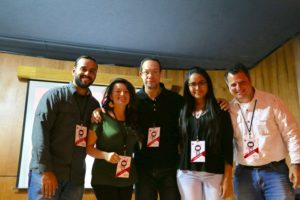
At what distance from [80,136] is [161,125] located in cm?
56

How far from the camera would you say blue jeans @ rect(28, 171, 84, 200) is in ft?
5.22

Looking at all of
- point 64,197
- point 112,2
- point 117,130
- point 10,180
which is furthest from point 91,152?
point 10,180

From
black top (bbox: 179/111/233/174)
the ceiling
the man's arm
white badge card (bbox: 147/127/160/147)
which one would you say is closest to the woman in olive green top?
white badge card (bbox: 147/127/160/147)

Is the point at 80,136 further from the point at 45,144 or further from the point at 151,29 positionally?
the point at 151,29

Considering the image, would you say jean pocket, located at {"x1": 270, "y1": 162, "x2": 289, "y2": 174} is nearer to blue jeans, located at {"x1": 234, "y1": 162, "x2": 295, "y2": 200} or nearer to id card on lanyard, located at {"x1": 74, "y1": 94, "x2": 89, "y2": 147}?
blue jeans, located at {"x1": 234, "y1": 162, "x2": 295, "y2": 200}

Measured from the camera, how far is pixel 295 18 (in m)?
2.61

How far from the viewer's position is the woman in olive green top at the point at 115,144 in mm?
1636

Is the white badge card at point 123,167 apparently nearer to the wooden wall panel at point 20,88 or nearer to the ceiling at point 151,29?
the ceiling at point 151,29

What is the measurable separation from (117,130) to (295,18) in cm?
210

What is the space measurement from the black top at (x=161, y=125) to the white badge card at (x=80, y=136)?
14.9 inches

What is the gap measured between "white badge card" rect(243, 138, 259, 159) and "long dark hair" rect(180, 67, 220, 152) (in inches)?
7.5

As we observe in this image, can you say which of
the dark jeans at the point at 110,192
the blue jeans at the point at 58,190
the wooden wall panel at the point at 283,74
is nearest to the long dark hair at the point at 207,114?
the dark jeans at the point at 110,192

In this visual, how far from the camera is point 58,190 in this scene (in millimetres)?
1685

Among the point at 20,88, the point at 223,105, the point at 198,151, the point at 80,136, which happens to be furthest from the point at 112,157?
the point at 20,88
